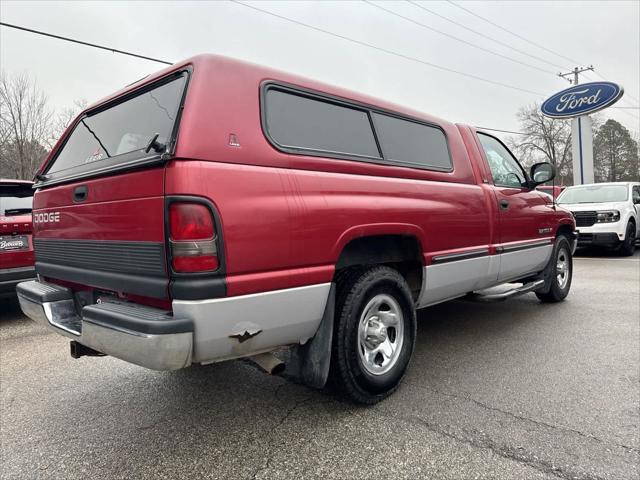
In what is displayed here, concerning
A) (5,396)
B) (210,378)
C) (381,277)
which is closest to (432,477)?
(381,277)

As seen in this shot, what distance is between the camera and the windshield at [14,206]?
5.19 meters

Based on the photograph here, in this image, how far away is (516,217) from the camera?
4.37 meters

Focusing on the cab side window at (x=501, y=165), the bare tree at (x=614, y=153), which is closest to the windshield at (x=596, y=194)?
the cab side window at (x=501, y=165)

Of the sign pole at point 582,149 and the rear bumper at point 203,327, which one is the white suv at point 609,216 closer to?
the rear bumper at point 203,327

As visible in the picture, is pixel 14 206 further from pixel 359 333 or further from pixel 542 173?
pixel 542 173

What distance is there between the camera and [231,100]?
7.45ft

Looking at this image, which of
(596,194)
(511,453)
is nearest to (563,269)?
(511,453)

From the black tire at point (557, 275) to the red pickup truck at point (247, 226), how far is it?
2134mm

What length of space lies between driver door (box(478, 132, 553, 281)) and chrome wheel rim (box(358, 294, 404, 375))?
1.59m

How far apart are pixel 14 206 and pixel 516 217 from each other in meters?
5.68

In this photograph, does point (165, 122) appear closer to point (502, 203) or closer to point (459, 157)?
point (459, 157)

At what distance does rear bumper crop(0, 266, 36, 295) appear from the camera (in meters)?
4.66

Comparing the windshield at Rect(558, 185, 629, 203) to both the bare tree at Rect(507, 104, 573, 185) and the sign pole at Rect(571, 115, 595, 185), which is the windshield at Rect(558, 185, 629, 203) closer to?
the sign pole at Rect(571, 115, 595, 185)

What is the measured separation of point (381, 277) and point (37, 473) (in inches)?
84.0
